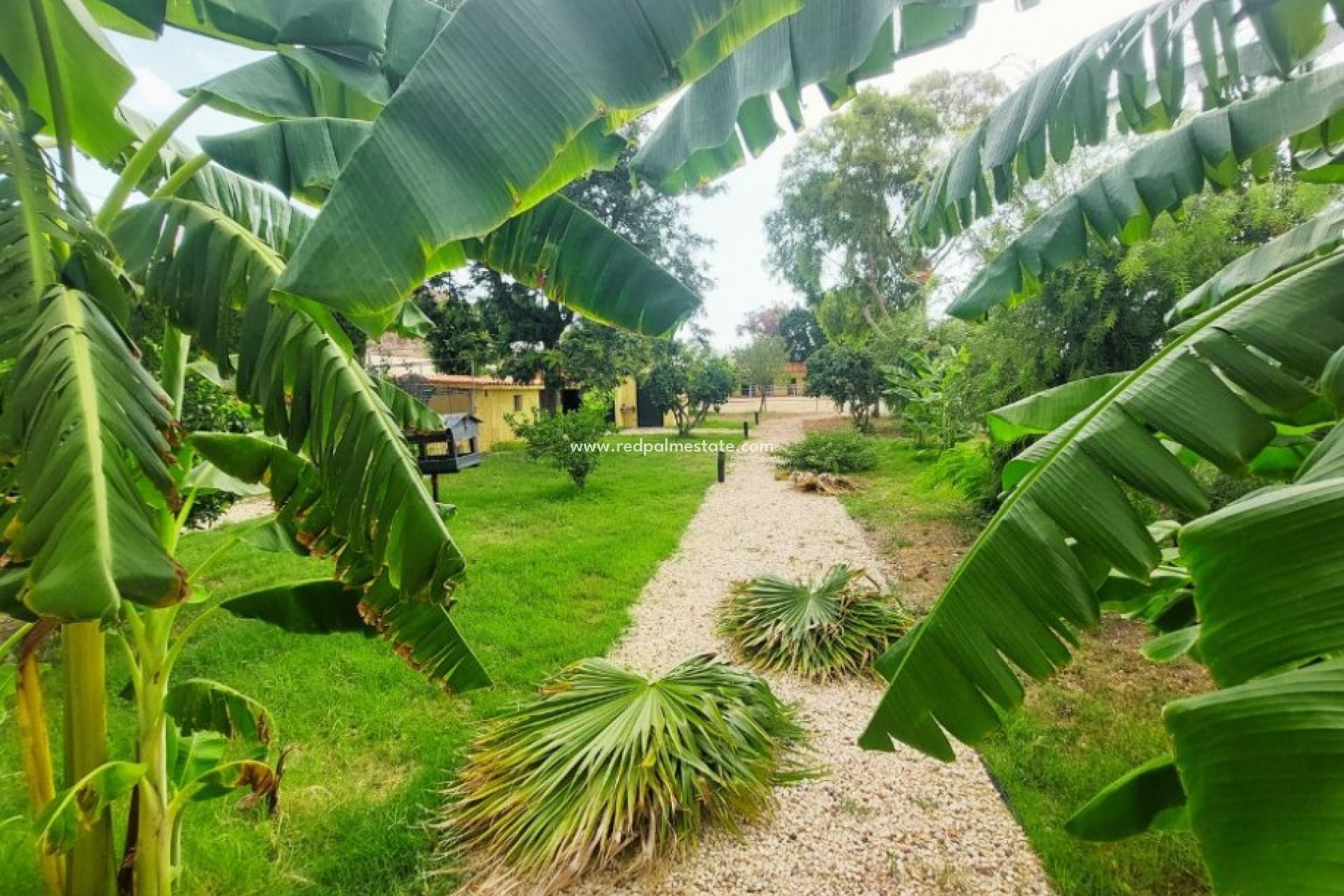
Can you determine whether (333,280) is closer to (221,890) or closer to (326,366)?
(326,366)

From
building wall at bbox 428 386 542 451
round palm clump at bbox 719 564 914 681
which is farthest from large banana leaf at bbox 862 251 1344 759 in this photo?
building wall at bbox 428 386 542 451

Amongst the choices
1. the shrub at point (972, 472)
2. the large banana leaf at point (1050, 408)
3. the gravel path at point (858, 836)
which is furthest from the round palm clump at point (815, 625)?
the shrub at point (972, 472)

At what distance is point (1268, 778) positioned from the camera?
0.70m

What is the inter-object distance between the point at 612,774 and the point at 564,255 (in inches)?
83.7

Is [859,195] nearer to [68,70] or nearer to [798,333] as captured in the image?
[68,70]

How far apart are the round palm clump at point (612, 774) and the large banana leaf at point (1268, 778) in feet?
6.34

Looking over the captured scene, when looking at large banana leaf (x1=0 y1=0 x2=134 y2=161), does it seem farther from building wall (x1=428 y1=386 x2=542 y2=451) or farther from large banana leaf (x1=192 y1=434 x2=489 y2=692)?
building wall (x1=428 y1=386 x2=542 y2=451)

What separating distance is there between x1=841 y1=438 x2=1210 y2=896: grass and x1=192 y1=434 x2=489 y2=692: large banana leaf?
1757 millimetres

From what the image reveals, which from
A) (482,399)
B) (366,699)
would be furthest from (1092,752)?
(482,399)

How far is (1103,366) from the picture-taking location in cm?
538

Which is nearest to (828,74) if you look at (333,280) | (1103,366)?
(333,280)

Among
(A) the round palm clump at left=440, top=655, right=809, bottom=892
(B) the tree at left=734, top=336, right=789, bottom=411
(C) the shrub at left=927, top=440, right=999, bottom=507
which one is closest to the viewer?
(A) the round palm clump at left=440, top=655, right=809, bottom=892

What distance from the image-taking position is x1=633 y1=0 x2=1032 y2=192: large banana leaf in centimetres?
108

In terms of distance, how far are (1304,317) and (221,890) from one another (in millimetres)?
3716
